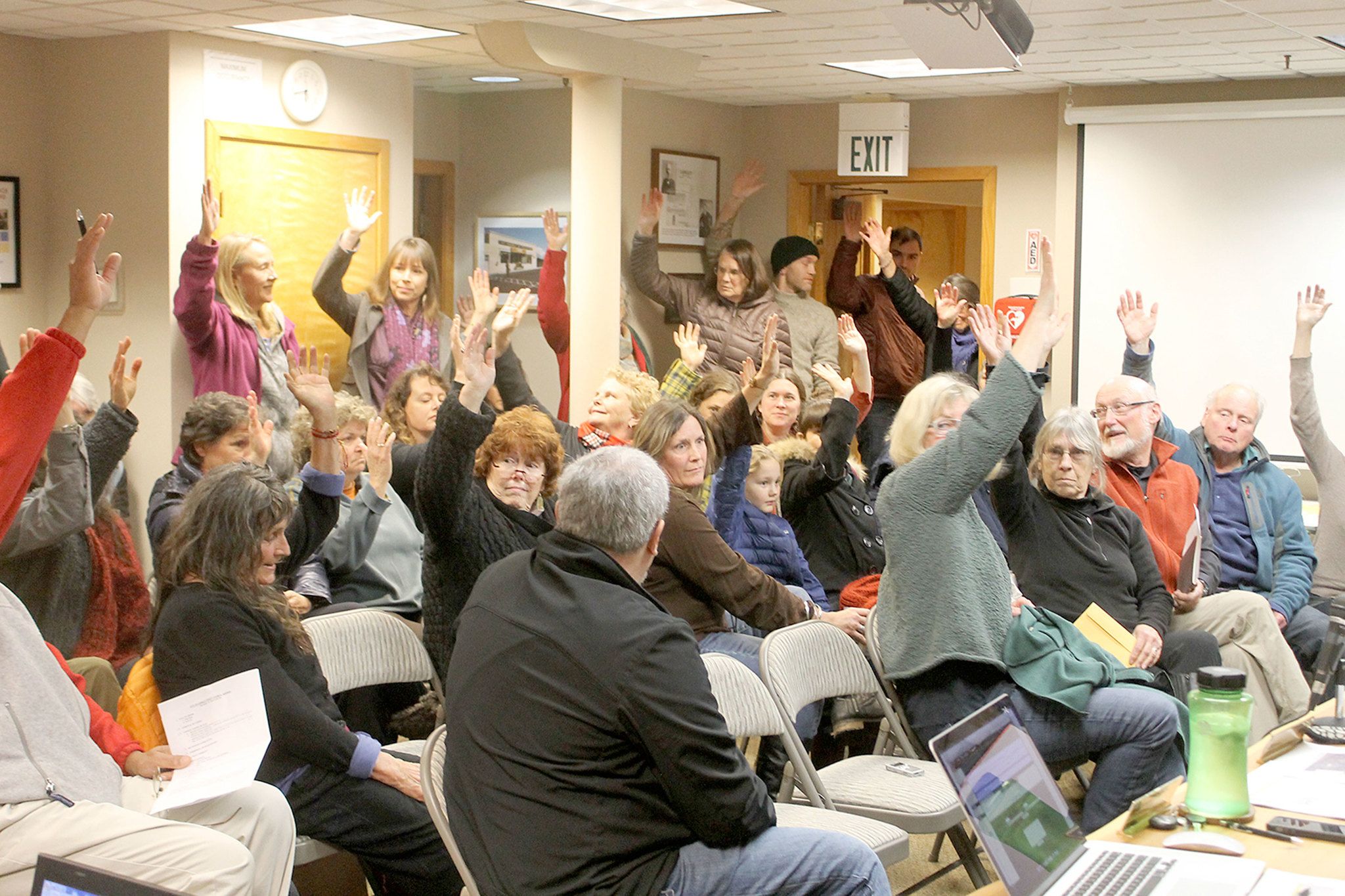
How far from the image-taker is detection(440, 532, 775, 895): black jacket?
7.38 feet

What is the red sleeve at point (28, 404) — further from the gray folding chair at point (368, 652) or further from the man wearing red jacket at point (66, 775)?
the gray folding chair at point (368, 652)

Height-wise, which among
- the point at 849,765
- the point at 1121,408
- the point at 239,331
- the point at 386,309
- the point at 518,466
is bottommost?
the point at 849,765

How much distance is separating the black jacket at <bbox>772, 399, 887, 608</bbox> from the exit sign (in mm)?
4149

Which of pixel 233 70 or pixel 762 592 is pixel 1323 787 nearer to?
pixel 762 592

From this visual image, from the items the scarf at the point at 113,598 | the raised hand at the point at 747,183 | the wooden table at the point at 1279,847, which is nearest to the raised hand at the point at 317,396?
the scarf at the point at 113,598

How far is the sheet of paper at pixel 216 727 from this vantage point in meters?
2.66

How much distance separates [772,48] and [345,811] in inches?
183

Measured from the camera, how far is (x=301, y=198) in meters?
6.71

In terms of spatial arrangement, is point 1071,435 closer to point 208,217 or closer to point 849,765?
point 849,765

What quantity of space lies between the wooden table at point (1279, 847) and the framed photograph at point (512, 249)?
671 centimetres

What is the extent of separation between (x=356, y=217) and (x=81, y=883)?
5.23 m

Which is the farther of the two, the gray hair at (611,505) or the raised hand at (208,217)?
the raised hand at (208,217)

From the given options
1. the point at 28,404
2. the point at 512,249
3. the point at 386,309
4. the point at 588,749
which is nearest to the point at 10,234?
the point at 386,309

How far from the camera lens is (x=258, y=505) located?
115 inches
